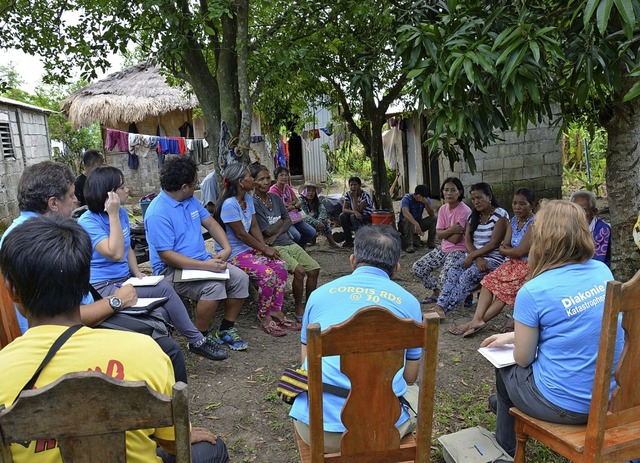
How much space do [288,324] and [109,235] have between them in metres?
1.95

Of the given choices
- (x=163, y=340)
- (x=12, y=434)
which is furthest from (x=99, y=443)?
(x=163, y=340)

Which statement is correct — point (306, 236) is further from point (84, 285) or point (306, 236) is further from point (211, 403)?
point (84, 285)

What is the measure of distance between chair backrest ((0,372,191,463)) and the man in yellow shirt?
7.3 inches

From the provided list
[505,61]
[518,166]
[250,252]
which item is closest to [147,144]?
[518,166]

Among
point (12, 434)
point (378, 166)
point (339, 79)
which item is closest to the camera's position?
point (12, 434)

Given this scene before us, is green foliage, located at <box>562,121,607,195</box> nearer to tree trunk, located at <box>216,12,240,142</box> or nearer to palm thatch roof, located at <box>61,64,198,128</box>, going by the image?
tree trunk, located at <box>216,12,240,142</box>

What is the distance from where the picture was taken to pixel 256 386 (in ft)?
12.1

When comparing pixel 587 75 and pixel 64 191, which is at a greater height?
pixel 587 75

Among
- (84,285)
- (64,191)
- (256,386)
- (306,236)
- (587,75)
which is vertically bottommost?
(256,386)

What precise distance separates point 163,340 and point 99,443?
1.59 meters

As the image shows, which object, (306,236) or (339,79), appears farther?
(339,79)

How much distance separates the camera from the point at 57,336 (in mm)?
1536

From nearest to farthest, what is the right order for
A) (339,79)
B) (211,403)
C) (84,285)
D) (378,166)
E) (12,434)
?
(12,434), (84,285), (211,403), (339,79), (378,166)

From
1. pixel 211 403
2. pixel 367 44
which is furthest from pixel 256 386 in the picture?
pixel 367 44
